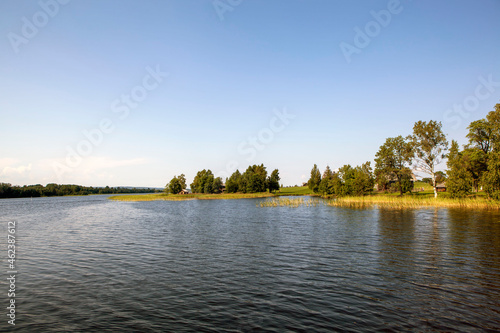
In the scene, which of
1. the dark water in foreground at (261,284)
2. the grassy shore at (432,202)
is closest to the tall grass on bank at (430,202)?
the grassy shore at (432,202)

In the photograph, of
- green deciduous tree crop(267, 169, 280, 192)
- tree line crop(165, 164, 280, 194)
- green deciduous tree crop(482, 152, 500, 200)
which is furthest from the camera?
green deciduous tree crop(267, 169, 280, 192)

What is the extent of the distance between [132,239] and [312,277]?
21.1 meters

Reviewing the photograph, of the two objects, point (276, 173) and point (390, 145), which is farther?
point (276, 173)

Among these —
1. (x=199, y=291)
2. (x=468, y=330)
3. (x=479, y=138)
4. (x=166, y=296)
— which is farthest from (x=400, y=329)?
(x=479, y=138)

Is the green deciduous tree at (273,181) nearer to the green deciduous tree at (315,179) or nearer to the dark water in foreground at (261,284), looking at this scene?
the green deciduous tree at (315,179)

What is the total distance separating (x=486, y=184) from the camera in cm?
4816

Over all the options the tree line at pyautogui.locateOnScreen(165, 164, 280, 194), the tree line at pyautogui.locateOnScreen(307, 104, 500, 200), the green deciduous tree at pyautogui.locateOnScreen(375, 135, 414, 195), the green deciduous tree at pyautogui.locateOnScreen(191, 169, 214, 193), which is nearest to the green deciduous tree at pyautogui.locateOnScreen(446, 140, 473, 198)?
the tree line at pyautogui.locateOnScreen(307, 104, 500, 200)

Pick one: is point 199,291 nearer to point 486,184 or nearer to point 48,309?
point 48,309

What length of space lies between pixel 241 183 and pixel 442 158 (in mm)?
114264

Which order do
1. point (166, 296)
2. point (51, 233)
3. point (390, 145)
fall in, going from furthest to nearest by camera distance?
1. point (390, 145)
2. point (51, 233)
3. point (166, 296)

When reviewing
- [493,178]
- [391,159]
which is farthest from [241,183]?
[493,178]

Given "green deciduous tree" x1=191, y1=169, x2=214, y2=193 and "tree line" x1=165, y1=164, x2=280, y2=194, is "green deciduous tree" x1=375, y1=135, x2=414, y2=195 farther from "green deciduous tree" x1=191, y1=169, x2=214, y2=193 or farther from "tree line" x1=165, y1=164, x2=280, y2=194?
"green deciduous tree" x1=191, y1=169, x2=214, y2=193

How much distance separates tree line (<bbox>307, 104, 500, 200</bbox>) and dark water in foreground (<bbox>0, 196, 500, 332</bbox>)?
33.1 m

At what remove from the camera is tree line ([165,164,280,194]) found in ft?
→ 541
